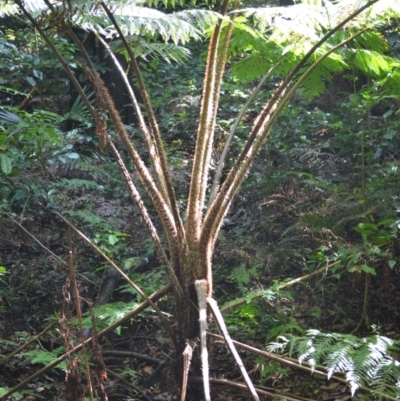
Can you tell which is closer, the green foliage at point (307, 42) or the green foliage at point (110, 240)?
the green foliage at point (307, 42)

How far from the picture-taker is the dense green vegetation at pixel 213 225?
6.98ft

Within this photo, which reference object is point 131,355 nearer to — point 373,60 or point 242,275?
point 242,275

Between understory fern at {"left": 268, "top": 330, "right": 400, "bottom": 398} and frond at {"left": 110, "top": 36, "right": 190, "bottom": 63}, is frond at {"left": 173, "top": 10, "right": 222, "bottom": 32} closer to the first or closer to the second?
frond at {"left": 110, "top": 36, "right": 190, "bottom": 63}

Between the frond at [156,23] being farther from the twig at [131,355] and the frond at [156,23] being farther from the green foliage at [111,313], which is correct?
the twig at [131,355]

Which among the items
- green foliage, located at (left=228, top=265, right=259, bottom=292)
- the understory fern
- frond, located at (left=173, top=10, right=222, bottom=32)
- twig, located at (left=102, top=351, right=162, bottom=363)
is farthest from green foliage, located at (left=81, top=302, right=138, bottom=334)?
frond, located at (left=173, top=10, right=222, bottom=32)

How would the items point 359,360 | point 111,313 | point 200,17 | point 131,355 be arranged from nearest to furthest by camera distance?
1. point 359,360
2. point 200,17
3. point 111,313
4. point 131,355

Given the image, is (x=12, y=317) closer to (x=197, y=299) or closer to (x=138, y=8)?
(x=197, y=299)

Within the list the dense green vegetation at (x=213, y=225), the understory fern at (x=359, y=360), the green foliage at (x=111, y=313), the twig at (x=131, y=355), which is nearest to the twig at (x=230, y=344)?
the dense green vegetation at (x=213, y=225)

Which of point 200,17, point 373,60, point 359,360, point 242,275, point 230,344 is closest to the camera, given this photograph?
point 359,360

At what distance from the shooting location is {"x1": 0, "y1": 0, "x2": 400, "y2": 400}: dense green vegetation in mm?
2129

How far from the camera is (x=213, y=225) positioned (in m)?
2.13

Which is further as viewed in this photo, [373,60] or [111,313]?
[373,60]

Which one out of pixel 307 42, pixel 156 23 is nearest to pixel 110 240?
pixel 156 23

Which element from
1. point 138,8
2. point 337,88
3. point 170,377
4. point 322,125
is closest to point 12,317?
point 170,377
